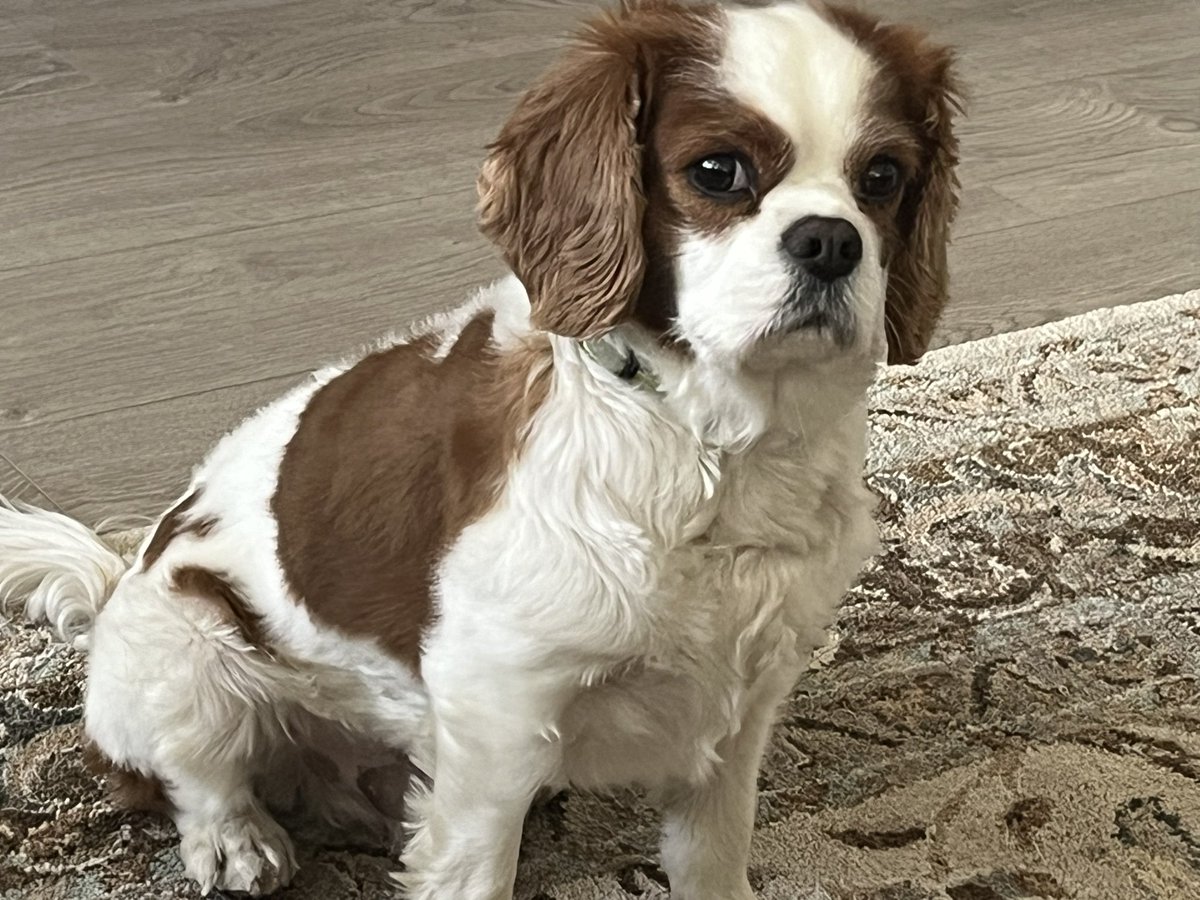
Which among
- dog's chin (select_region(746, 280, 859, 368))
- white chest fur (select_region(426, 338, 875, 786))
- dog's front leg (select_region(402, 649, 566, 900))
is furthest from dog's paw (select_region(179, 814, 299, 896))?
dog's chin (select_region(746, 280, 859, 368))

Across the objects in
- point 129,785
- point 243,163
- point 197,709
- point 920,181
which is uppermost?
point 920,181

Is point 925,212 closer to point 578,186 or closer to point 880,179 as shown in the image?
point 880,179

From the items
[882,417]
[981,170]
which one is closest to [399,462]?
[882,417]

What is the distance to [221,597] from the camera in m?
1.29

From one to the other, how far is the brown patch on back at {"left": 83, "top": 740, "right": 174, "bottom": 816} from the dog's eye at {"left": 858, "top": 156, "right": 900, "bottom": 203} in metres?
0.78

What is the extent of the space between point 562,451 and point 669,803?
0.39 metres

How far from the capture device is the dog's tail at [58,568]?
1450 mm

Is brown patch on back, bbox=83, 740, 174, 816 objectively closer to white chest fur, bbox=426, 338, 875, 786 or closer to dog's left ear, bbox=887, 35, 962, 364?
white chest fur, bbox=426, 338, 875, 786

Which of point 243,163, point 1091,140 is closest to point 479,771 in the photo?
point 243,163

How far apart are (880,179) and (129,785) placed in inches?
32.6

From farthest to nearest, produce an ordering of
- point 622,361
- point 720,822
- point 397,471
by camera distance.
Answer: point 720,822 → point 397,471 → point 622,361

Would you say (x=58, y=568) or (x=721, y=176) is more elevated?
(x=721, y=176)

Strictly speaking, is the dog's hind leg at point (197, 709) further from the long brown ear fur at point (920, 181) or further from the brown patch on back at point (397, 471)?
the long brown ear fur at point (920, 181)

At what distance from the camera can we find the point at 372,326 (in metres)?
2.14
